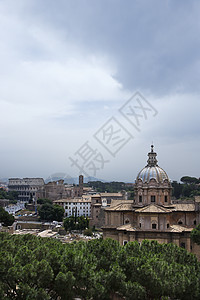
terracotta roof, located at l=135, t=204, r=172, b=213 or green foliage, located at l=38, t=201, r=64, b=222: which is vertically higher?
terracotta roof, located at l=135, t=204, r=172, b=213

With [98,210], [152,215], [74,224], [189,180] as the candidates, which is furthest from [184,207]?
[189,180]

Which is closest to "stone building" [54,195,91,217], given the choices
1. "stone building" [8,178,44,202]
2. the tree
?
"stone building" [8,178,44,202]

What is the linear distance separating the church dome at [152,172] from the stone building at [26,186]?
105 meters

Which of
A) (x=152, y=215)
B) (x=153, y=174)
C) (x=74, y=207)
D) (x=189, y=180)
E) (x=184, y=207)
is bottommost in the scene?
(x=74, y=207)

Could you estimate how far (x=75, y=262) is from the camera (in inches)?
680

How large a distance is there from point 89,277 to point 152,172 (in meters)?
23.4

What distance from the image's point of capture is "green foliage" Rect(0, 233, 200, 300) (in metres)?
15.9

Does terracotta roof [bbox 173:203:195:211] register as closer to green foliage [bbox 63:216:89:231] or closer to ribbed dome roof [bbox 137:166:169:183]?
ribbed dome roof [bbox 137:166:169:183]

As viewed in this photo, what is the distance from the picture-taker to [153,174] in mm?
38000

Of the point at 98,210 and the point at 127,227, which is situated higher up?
the point at 127,227

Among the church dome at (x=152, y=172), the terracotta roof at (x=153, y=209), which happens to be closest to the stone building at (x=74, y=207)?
the church dome at (x=152, y=172)

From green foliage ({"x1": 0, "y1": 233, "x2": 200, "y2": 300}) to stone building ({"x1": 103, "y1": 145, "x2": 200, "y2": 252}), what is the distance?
13833 millimetres

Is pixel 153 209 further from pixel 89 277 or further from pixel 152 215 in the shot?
pixel 89 277

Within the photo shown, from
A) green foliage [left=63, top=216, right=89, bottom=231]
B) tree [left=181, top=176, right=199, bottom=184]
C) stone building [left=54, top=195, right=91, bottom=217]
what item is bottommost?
green foliage [left=63, top=216, right=89, bottom=231]
